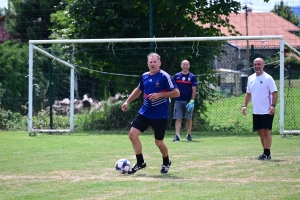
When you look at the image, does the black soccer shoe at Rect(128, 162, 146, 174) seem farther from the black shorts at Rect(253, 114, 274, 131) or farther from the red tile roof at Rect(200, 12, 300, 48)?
the red tile roof at Rect(200, 12, 300, 48)

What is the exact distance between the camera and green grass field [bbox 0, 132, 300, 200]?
7.74 metres

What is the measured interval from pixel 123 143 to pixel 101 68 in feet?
17.7

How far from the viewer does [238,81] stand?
19672 mm

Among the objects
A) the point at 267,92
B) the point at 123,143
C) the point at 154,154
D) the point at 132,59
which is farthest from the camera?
the point at 132,59

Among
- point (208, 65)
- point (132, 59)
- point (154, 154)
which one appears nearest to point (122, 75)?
point (132, 59)

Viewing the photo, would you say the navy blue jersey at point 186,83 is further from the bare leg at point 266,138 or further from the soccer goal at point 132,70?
the bare leg at point 266,138

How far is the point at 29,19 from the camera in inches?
1543

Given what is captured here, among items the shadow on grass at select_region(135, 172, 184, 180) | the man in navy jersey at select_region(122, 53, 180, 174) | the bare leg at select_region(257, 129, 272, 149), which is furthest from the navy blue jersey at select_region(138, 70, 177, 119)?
the bare leg at select_region(257, 129, 272, 149)

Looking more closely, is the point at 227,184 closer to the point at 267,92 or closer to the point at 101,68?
the point at 267,92

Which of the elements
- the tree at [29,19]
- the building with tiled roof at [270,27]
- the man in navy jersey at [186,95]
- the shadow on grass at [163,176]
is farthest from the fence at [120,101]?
the tree at [29,19]

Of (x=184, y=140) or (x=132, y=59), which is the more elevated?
(x=132, y=59)

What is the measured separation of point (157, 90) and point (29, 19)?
31.0 m

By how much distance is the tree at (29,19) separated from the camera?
37.1m

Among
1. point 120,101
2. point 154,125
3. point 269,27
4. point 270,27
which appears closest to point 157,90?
point 154,125
